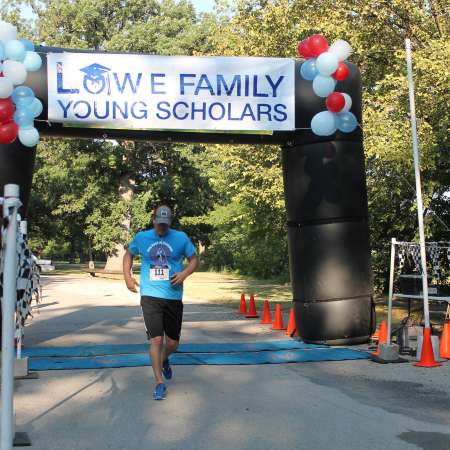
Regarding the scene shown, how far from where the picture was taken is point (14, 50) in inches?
321

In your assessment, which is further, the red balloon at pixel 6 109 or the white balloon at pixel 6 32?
the white balloon at pixel 6 32

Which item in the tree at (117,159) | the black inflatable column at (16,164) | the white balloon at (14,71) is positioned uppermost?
the tree at (117,159)

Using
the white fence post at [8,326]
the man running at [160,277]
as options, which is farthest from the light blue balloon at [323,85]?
the white fence post at [8,326]

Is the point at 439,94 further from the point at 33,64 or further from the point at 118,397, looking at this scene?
the point at 118,397

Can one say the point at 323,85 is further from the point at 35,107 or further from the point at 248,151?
the point at 248,151

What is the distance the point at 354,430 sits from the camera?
5.55 meters

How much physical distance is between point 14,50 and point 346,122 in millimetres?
4697

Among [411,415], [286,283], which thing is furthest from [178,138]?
[286,283]

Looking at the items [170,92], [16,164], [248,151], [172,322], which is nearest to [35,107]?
[16,164]

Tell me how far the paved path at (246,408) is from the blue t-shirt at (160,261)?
1077mm

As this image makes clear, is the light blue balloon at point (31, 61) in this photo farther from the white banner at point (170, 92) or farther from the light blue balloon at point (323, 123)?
the light blue balloon at point (323, 123)

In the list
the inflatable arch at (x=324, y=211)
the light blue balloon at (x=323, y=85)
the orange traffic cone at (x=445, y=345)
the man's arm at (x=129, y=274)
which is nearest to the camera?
the man's arm at (x=129, y=274)

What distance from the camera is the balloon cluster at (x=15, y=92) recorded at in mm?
8055

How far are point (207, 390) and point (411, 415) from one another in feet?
6.96
